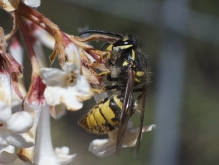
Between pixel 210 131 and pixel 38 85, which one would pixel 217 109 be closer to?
pixel 210 131

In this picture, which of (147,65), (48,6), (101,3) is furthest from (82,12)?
(147,65)

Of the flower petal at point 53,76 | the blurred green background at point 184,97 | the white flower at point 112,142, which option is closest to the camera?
the flower petal at point 53,76

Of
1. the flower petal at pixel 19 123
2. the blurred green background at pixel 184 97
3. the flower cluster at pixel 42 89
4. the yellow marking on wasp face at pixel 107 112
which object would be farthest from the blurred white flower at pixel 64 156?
the blurred green background at pixel 184 97

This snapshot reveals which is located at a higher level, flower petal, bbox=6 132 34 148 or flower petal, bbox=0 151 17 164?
flower petal, bbox=6 132 34 148

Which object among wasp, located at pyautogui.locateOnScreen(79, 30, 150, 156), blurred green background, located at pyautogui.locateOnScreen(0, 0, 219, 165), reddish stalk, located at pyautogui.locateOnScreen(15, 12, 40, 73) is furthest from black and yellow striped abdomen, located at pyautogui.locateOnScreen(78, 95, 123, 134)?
blurred green background, located at pyautogui.locateOnScreen(0, 0, 219, 165)

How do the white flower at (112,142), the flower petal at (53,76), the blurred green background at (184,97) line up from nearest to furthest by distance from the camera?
the flower petal at (53,76)
the white flower at (112,142)
the blurred green background at (184,97)

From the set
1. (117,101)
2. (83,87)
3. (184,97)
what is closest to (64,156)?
(117,101)

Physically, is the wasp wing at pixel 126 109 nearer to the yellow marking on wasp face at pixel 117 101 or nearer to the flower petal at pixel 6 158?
the yellow marking on wasp face at pixel 117 101

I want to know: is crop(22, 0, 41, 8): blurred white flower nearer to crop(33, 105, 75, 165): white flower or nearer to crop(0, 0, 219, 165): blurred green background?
crop(33, 105, 75, 165): white flower
